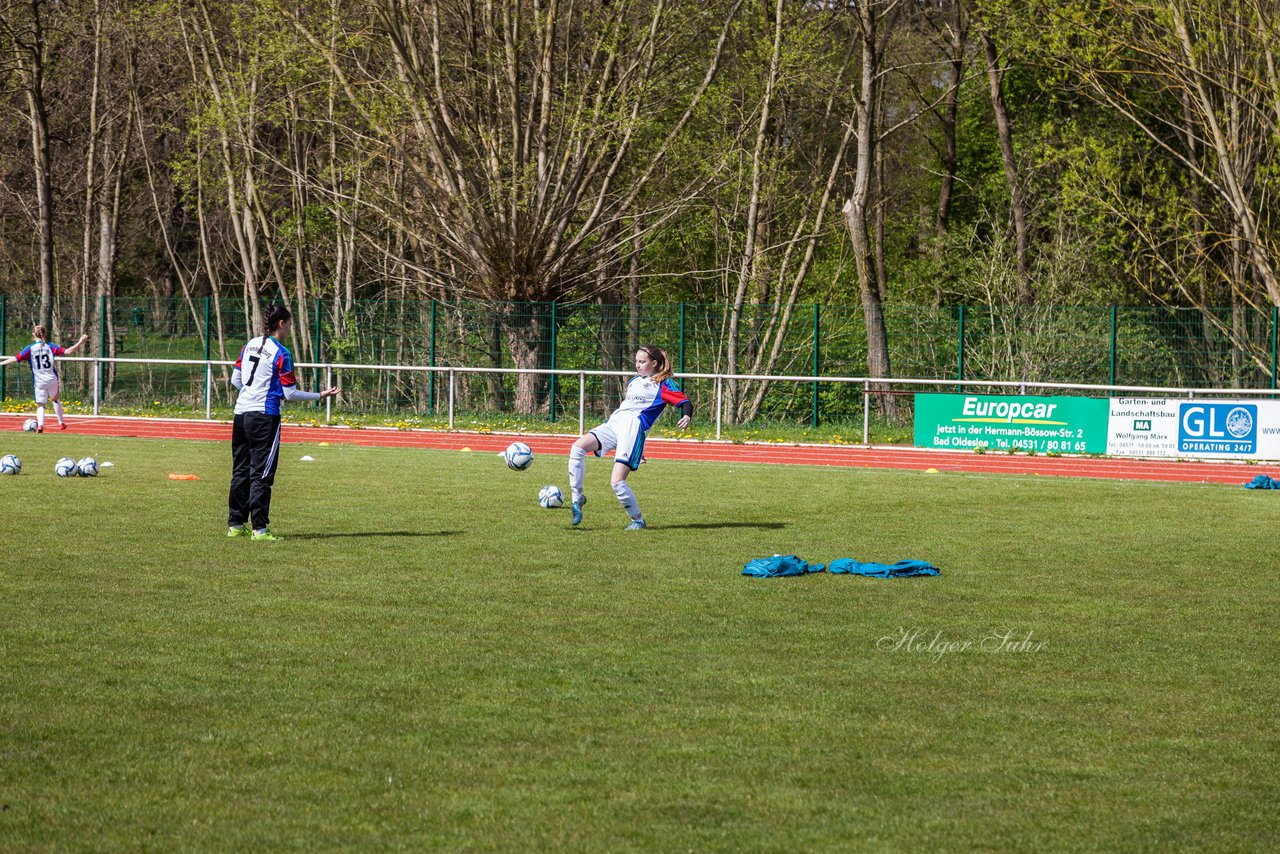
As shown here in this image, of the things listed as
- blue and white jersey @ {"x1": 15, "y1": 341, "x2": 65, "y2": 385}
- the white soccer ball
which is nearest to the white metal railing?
Answer: blue and white jersey @ {"x1": 15, "y1": 341, "x2": 65, "y2": 385}

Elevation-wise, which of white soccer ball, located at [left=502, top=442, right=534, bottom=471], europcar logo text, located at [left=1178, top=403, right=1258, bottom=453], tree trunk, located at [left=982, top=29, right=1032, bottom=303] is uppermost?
tree trunk, located at [left=982, top=29, right=1032, bottom=303]

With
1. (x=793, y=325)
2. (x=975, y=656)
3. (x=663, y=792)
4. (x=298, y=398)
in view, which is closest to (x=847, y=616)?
(x=975, y=656)

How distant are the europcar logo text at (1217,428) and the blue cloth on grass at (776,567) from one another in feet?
42.9

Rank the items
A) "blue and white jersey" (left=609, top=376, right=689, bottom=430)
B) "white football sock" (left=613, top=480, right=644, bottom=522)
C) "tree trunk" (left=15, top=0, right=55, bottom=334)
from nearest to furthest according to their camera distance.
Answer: "white football sock" (left=613, top=480, right=644, bottom=522) < "blue and white jersey" (left=609, top=376, right=689, bottom=430) < "tree trunk" (left=15, top=0, right=55, bottom=334)

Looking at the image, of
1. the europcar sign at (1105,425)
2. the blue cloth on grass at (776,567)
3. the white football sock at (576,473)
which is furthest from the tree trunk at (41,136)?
the blue cloth on grass at (776,567)

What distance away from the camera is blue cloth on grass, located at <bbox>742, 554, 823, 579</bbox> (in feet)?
33.1

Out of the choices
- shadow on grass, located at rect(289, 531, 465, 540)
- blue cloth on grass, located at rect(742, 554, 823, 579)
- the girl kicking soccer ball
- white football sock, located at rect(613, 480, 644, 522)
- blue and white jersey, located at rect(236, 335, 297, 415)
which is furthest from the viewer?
the girl kicking soccer ball

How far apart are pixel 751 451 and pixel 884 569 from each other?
14.0 meters

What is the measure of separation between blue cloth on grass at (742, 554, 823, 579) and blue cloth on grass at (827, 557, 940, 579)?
23 cm

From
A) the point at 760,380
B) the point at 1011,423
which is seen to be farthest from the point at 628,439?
the point at 760,380

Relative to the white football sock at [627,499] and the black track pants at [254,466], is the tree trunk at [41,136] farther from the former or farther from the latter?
the white football sock at [627,499]

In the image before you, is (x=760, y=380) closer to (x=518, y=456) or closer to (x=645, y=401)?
(x=518, y=456)

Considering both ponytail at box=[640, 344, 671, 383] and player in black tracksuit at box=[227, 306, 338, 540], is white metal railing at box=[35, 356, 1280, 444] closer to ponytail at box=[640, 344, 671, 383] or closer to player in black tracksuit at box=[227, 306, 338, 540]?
ponytail at box=[640, 344, 671, 383]

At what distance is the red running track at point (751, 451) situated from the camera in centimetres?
2070
